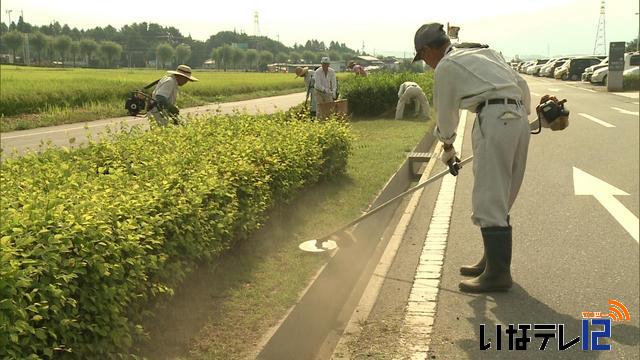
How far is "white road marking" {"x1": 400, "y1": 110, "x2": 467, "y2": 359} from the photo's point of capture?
3567 mm

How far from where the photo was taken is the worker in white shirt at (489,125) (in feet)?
13.0

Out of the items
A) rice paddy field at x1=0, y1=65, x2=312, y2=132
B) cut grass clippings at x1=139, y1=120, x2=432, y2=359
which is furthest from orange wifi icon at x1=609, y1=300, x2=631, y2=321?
rice paddy field at x1=0, y1=65, x2=312, y2=132

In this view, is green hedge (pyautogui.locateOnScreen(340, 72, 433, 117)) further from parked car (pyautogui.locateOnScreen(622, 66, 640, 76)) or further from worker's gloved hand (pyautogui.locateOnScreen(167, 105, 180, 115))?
parked car (pyautogui.locateOnScreen(622, 66, 640, 76))

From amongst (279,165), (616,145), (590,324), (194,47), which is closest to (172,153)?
(279,165)

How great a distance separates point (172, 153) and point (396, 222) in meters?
2.52

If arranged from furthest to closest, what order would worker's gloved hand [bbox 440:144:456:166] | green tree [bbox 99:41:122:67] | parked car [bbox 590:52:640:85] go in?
green tree [bbox 99:41:122:67]
parked car [bbox 590:52:640:85]
worker's gloved hand [bbox 440:144:456:166]

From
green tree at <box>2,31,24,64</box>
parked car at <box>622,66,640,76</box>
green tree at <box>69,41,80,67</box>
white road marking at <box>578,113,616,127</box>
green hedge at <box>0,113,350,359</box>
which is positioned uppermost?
green tree at <box>2,31,24,64</box>

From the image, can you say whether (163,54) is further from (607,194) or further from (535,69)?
(607,194)

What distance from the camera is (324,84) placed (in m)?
13.6

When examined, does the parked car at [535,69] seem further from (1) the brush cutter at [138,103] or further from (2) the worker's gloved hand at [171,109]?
(1) the brush cutter at [138,103]

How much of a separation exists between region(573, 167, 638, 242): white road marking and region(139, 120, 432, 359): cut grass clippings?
2.54 meters

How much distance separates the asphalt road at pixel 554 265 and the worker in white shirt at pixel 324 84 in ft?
17.3

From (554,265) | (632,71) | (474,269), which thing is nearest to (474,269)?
(474,269)

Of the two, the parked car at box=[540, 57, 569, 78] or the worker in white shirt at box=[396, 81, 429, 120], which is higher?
the parked car at box=[540, 57, 569, 78]
